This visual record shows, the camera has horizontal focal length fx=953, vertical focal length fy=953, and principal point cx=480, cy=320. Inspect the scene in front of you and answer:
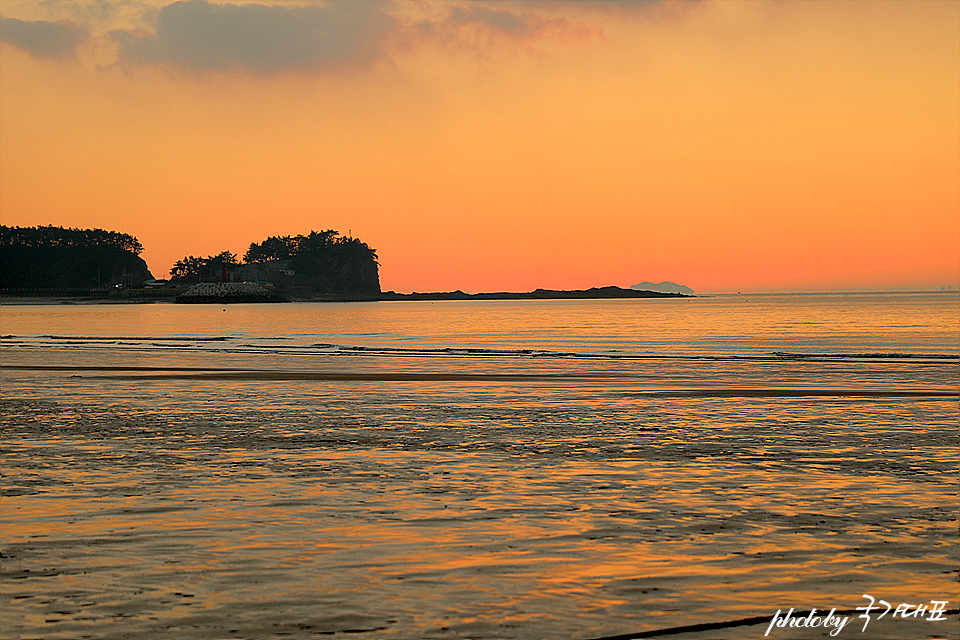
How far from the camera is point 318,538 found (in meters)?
8.98

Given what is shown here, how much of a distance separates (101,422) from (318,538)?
1112 centimetres

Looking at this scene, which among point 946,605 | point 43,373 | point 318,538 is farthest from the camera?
point 43,373

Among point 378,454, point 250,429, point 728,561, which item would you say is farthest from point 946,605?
point 250,429

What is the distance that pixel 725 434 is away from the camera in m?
16.7

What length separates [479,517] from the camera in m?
9.88

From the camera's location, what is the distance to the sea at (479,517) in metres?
6.75

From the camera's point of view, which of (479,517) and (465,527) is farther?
(479,517)

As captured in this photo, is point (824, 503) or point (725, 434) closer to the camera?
point (824, 503)

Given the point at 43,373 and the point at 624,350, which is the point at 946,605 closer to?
the point at 43,373

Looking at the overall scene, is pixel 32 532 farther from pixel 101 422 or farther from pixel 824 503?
pixel 101 422

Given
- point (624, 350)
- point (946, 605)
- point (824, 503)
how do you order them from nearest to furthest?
1. point (946, 605)
2. point (824, 503)
3. point (624, 350)

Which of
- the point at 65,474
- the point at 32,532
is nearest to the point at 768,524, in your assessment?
the point at 32,532

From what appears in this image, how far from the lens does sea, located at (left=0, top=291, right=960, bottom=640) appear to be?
6.75m

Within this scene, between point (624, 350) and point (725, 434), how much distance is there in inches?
1373
